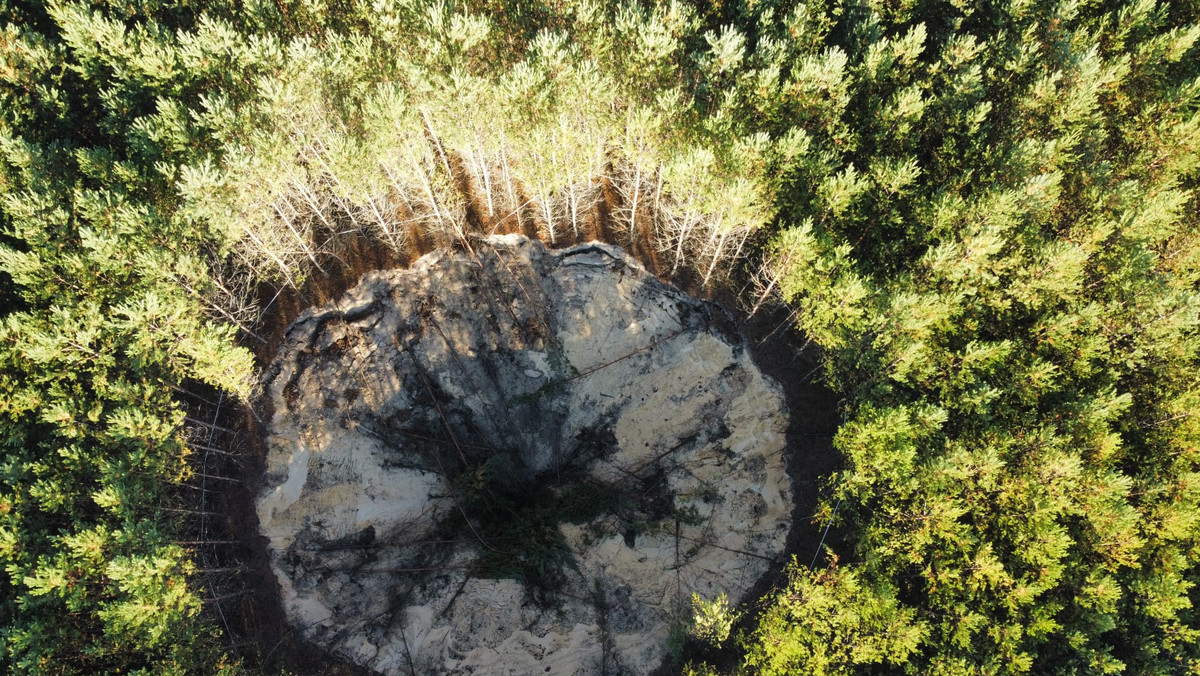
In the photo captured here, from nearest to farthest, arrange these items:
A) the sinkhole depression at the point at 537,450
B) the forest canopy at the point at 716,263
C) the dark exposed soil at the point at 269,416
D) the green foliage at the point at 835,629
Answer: the forest canopy at the point at 716,263 → the green foliage at the point at 835,629 → the dark exposed soil at the point at 269,416 → the sinkhole depression at the point at 537,450

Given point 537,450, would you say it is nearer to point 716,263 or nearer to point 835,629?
point 716,263

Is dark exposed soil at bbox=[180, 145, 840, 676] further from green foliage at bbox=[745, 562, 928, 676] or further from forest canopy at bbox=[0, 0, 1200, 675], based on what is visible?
green foliage at bbox=[745, 562, 928, 676]

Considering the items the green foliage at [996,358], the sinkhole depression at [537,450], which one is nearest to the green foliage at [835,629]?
the green foliage at [996,358]

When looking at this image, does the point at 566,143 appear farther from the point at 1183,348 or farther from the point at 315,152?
the point at 1183,348

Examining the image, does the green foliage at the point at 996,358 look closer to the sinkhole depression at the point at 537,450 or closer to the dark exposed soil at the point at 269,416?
the dark exposed soil at the point at 269,416

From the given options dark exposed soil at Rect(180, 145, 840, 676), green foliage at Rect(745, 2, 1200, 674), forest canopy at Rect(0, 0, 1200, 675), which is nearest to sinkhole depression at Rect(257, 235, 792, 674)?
dark exposed soil at Rect(180, 145, 840, 676)

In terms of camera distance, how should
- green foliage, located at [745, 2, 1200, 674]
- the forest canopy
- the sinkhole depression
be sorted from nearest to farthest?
1. the forest canopy
2. green foliage, located at [745, 2, 1200, 674]
3. the sinkhole depression

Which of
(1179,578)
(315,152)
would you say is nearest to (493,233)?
(315,152)
